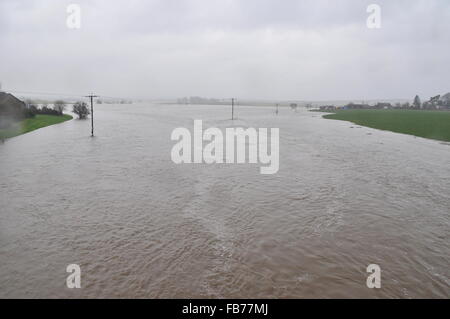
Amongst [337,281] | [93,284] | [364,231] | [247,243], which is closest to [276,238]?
[247,243]

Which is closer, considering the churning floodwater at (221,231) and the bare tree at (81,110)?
the churning floodwater at (221,231)

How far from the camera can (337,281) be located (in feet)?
24.1

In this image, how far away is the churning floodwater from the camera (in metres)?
7.22

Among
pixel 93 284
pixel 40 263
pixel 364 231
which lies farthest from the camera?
pixel 364 231

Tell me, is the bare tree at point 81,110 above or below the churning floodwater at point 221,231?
above

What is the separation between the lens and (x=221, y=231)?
33.6 ft

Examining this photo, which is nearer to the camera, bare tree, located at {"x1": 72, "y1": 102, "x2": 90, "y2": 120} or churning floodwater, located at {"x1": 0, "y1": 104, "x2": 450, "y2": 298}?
churning floodwater, located at {"x1": 0, "y1": 104, "x2": 450, "y2": 298}

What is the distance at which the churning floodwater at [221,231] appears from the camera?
7219mm

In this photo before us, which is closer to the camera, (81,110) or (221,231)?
(221,231)

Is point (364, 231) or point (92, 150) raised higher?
point (92, 150)

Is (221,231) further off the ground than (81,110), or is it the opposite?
(81,110)

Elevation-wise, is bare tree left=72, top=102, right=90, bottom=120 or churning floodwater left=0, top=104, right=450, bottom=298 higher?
→ bare tree left=72, top=102, right=90, bottom=120
